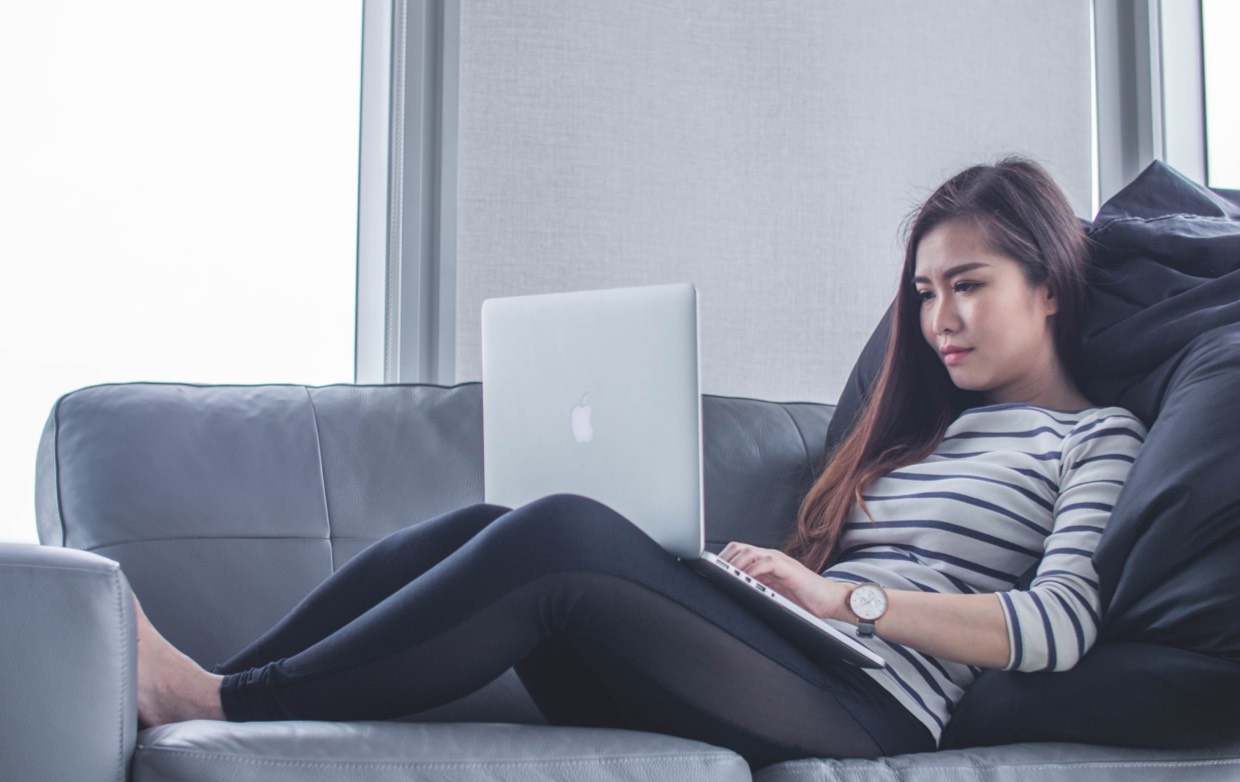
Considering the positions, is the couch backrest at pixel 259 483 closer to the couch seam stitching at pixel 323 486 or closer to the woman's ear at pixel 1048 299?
the couch seam stitching at pixel 323 486

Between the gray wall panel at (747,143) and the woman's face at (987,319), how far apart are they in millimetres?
852

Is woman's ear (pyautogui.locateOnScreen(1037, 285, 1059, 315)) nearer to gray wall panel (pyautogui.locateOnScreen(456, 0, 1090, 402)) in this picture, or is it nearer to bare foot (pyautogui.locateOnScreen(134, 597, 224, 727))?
gray wall panel (pyautogui.locateOnScreen(456, 0, 1090, 402))

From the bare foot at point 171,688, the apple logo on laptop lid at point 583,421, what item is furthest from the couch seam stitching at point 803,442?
the bare foot at point 171,688

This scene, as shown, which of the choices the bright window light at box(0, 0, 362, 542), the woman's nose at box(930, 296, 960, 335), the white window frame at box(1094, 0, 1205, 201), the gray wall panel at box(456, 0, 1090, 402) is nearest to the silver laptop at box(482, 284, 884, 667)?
the woman's nose at box(930, 296, 960, 335)

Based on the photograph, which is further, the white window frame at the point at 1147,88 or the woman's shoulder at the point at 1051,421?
the white window frame at the point at 1147,88

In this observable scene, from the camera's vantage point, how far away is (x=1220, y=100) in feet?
9.52

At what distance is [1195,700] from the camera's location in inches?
49.1

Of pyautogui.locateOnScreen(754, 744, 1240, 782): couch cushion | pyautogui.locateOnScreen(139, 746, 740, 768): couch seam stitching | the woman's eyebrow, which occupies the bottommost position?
pyautogui.locateOnScreen(754, 744, 1240, 782): couch cushion

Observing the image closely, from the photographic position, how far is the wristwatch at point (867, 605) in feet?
4.33

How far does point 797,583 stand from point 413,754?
1.58 feet

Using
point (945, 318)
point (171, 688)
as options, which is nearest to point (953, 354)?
point (945, 318)

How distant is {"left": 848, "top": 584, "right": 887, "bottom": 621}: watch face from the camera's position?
1.32m

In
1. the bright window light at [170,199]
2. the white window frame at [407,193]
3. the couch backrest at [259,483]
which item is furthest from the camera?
the white window frame at [407,193]

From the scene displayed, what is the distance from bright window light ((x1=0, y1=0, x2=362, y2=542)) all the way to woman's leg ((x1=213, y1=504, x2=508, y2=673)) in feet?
3.27
